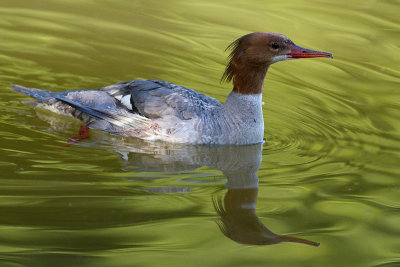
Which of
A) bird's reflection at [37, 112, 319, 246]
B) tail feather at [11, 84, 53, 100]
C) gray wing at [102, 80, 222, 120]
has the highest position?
gray wing at [102, 80, 222, 120]

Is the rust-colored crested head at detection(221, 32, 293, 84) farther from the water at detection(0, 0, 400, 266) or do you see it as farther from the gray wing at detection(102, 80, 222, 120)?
the water at detection(0, 0, 400, 266)

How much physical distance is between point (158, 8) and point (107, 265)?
344 inches

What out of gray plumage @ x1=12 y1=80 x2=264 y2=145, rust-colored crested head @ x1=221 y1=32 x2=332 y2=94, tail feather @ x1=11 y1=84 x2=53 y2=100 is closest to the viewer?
rust-colored crested head @ x1=221 y1=32 x2=332 y2=94

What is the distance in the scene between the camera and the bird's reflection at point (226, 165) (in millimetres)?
6020

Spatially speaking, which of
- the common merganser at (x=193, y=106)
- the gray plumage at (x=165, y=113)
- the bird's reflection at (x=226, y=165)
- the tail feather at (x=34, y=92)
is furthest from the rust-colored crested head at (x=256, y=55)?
the tail feather at (x=34, y=92)

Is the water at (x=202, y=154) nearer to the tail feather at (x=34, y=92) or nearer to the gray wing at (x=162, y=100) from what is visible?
the tail feather at (x=34, y=92)

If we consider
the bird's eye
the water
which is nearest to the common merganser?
the bird's eye

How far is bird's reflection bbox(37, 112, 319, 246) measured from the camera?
237 inches

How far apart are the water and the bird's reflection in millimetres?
24

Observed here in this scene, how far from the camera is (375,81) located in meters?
10.7

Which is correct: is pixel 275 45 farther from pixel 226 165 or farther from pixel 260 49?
pixel 226 165

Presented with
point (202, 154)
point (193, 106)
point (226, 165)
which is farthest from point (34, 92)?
point (226, 165)

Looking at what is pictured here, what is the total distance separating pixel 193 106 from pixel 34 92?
224cm

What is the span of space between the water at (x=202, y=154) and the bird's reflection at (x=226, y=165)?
0.02 meters
